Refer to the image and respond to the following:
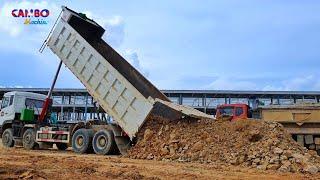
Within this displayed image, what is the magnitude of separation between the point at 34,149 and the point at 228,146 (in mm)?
10743

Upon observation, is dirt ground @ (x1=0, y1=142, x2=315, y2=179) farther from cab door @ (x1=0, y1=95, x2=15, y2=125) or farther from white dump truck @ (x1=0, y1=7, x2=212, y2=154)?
cab door @ (x1=0, y1=95, x2=15, y2=125)

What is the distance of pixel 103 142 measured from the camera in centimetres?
1720

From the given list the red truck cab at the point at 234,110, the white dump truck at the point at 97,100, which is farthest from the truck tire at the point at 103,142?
the red truck cab at the point at 234,110

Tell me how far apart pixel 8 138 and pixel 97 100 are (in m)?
7.16

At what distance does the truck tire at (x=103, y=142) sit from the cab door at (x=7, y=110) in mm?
5814

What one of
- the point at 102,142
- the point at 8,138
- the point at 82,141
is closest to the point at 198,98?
the point at 8,138

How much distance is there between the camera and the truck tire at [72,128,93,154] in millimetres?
17703

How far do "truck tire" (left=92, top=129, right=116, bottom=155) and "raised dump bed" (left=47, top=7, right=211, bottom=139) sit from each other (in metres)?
1.13

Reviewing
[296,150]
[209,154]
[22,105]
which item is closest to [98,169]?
[209,154]

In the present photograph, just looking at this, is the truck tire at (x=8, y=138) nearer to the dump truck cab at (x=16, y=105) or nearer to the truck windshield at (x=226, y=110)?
the dump truck cab at (x=16, y=105)

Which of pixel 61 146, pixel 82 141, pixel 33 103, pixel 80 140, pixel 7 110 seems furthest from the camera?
pixel 33 103

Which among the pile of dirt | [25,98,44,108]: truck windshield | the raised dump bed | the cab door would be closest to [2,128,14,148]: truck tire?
the cab door

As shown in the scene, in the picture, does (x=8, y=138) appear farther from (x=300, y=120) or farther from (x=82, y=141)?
(x=300, y=120)

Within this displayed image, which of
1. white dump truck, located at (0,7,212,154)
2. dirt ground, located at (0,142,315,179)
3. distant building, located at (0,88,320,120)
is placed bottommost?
dirt ground, located at (0,142,315,179)
